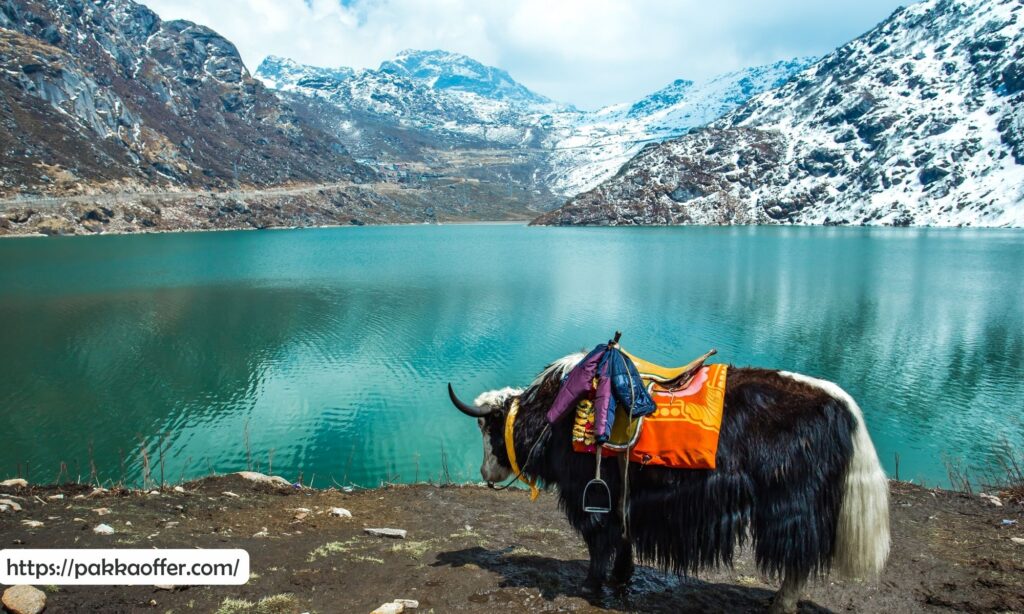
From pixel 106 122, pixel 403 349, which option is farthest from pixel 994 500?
pixel 106 122

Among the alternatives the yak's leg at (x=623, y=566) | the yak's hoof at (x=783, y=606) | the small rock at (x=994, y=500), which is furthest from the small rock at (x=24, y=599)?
the small rock at (x=994, y=500)

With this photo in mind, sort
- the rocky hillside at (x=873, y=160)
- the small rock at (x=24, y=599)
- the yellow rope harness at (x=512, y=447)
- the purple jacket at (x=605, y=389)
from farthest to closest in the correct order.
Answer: the rocky hillside at (x=873, y=160), the yellow rope harness at (x=512, y=447), the purple jacket at (x=605, y=389), the small rock at (x=24, y=599)

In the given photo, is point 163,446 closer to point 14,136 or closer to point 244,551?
point 244,551

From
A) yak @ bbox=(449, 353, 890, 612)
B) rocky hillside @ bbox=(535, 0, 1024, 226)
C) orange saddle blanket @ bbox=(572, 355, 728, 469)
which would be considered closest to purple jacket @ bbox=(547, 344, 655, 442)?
orange saddle blanket @ bbox=(572, 355, 728, 469)

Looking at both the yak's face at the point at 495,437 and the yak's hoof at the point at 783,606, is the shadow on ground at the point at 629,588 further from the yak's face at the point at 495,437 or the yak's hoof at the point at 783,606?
the yak's face at the point at 495,437

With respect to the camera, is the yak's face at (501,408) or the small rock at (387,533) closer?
the yak's face at (501,408)

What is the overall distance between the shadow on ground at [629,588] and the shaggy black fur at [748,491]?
207 mm

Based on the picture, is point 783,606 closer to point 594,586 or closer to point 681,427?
point 594,586

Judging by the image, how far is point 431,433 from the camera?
14.3m

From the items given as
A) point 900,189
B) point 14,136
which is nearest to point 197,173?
point 14,136

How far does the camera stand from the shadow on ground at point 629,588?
4191mm

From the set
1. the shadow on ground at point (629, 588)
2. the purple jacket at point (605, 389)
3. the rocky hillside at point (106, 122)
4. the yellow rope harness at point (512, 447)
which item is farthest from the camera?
the rocky hillside at point (106, 122)

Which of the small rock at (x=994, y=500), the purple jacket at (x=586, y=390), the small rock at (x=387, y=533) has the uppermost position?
the purple jacket at (x=586, y=390)

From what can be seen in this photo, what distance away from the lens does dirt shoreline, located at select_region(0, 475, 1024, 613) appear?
3928 millimetres
